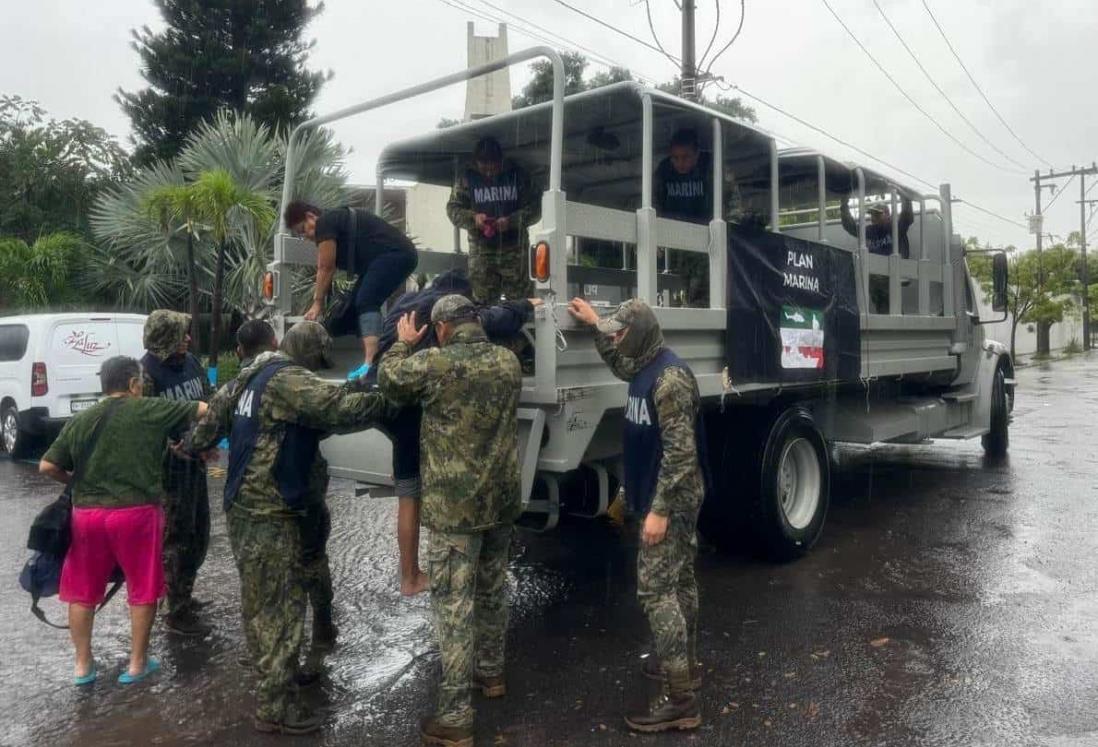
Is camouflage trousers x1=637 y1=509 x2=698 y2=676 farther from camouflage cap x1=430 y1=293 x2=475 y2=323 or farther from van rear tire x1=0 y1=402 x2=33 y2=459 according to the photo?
van rear tire x1=0 y1=402 x2=33 y2=459

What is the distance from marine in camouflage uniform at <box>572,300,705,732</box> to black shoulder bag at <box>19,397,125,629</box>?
2359mm

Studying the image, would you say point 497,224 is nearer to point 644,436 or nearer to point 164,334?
point 164,334

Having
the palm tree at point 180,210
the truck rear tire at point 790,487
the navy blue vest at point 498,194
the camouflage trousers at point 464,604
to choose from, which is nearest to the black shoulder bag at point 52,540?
the camouflage trousers at point 464,604

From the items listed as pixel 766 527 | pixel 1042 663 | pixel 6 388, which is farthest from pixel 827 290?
pixel 6 388

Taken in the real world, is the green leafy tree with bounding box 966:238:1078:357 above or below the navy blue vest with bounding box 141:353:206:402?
above

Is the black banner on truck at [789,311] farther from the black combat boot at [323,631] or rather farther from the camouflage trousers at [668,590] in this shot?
the black combat boot at [323,631]

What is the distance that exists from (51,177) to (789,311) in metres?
21.6

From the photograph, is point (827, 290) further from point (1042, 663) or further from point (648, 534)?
point (648, 534)

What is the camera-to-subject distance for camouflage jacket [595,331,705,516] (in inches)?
154

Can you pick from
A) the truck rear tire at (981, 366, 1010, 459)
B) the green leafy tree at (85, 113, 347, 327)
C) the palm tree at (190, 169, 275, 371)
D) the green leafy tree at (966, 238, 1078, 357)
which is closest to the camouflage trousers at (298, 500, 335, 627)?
the green leafy tree at (85, 113, 347, 327)

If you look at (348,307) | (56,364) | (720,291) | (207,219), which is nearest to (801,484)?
(720,291)

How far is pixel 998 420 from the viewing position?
414 inches

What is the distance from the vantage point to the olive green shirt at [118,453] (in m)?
4.29

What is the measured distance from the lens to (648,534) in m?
3.94
